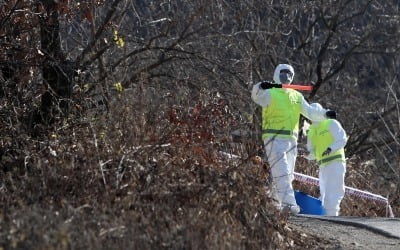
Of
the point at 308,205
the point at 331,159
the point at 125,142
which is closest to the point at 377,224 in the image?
the point at 308,205

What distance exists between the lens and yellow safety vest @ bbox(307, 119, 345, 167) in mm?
14383

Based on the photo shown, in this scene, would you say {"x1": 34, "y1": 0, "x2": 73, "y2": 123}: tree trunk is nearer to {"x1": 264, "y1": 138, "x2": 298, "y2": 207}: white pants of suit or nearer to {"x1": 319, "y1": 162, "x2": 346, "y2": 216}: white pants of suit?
{"x1": 264, "y1": 138, "x2": 298, "y2": 207}: white pants of suit

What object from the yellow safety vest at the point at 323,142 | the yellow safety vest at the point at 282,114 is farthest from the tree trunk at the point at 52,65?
the yellow safety vest at the point at 323,142

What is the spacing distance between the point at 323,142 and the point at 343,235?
4233 millimetres

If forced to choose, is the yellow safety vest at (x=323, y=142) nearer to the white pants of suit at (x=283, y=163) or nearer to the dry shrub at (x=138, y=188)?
the white pants of suit at (x=283, y=163)

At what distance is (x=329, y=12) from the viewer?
2350 centimetres

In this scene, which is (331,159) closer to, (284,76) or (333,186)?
(333,186)

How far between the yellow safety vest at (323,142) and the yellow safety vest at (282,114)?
1201 mm

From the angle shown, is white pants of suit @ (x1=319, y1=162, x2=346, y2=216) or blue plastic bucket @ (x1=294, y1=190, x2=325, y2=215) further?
white pants of suit @ (x1=319, y1=162, x2=346, y2=216)

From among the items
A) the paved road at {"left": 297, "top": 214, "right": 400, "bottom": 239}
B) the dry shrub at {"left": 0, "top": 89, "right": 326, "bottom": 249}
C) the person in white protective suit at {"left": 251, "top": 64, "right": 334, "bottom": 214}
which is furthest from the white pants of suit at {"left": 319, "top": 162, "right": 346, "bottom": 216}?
the dry shrub at {"left": 0, "top": 89, "right": 326, "bottom": 249}

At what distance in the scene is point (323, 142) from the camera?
14.5 m

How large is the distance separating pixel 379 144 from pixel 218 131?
45.6 ft

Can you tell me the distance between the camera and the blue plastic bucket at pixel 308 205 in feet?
45.6

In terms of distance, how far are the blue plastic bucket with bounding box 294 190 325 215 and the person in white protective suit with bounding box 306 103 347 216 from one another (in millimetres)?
120
